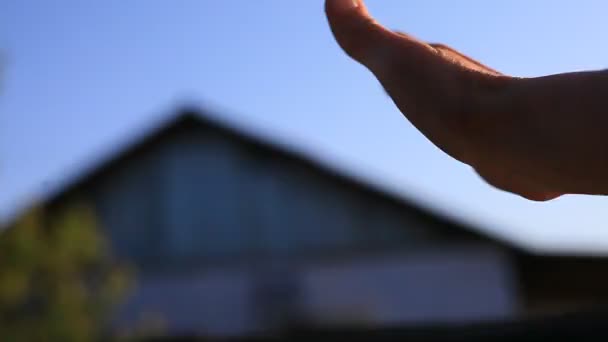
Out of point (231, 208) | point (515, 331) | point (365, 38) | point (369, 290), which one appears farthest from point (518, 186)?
point (231, 208)

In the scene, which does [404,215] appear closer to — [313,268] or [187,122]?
[313,268]

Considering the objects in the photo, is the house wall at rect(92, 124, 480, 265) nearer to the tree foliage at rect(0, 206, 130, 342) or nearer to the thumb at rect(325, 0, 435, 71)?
the tree foliage at rect(0, 206, 130, 342)

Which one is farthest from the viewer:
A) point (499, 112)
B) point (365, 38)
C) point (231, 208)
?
point (231, 208)

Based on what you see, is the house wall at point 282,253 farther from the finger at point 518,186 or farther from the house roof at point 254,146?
the finger at point 518,186

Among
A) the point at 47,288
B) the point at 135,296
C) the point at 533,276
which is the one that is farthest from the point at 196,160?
the point at 47,288

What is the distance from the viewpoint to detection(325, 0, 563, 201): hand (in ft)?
2.43

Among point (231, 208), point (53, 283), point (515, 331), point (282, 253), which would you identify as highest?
point (231, 208)

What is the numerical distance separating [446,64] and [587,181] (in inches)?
6.6

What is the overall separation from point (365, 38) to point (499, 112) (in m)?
0.18

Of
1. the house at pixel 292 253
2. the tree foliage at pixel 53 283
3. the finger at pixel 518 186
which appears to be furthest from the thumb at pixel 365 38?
the house at pixel 292 253

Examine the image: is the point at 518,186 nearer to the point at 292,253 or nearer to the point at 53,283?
the point at 53,283

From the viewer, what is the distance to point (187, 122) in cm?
1484

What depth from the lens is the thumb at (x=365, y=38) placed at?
2.74 ft

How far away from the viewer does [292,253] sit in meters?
13.7
